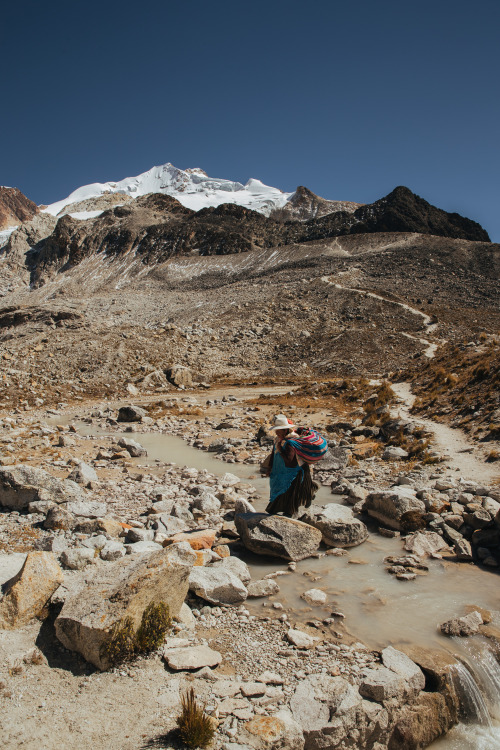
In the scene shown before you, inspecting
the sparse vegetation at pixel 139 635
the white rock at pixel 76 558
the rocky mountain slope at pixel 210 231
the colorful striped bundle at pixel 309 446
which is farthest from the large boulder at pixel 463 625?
the rocky mountain slope at pixel 210 231

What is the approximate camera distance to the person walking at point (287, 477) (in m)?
7.64

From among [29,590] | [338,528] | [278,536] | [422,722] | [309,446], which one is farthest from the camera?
[338,528]

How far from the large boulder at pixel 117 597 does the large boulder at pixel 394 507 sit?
14.8ft

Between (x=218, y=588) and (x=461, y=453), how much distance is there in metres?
9.40

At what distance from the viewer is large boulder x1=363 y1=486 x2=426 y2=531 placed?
26.9 ft

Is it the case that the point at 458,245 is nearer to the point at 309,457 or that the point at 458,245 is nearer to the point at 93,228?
the point at 309,457

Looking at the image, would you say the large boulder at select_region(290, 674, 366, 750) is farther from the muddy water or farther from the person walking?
the person walking

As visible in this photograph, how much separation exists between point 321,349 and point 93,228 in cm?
9506

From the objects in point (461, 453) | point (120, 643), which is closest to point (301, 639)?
point (120, 643)

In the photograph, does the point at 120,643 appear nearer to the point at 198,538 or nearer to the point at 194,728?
the point at 194,728

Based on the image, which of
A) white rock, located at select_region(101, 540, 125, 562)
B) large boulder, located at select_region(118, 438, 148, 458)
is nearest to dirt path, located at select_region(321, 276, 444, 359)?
large boulder, located at select_region(118, 438, 148, 458)

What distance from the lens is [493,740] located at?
4.52 metres

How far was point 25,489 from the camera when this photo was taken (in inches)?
325

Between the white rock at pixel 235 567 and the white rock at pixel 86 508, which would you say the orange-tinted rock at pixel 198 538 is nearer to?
the white rock at pixel 235 567
